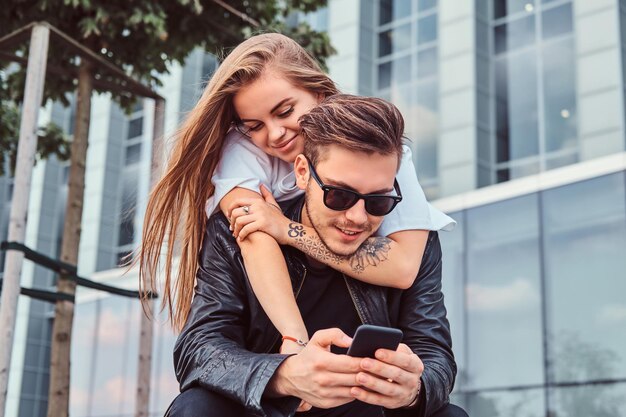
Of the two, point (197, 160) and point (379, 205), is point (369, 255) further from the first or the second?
point (197, 160)

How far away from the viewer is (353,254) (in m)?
2.53

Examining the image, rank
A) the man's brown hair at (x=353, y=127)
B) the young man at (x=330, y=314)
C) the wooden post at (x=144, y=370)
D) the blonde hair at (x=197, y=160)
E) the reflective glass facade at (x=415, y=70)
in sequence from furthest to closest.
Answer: the reflective glass facade at (x=415, y=70)
the wooden post at (x=144, y=370)
the blonde hair at (x=197, y=160)
the man's brown hair at (x=353, y=127)
the young man at (x=330, y=314)

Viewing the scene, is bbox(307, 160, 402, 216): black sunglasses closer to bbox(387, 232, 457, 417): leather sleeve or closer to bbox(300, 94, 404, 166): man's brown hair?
bbox(300, 94, 404, 166): man's brown hair

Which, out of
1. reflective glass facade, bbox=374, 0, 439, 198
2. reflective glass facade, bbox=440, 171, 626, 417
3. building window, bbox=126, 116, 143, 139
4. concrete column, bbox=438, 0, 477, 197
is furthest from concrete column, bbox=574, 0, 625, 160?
building window, bbox=126, 116, 143, 139

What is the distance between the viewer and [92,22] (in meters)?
6.75

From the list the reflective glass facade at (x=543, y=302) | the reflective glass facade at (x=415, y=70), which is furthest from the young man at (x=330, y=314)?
the reflective glass facade at (x=415, y=70)

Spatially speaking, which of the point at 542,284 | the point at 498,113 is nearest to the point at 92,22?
the point at 542,284

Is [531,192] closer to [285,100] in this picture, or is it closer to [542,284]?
[542,284]

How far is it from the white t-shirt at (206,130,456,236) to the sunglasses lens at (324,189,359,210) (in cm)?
28

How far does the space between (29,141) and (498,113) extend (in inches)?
495

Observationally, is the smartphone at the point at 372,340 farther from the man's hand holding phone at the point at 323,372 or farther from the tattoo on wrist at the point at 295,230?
the tattoo on wrist at the point at 295,230

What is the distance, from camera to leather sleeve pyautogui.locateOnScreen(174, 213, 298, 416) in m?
2.24

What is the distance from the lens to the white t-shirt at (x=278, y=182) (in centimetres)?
267

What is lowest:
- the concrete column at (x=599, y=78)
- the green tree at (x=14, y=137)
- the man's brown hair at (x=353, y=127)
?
the man's brown hair at (x=353, y=127)
